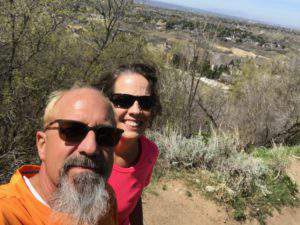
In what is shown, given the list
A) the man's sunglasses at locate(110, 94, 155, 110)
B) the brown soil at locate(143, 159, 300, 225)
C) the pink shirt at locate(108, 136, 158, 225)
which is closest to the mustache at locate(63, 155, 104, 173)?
the pink shirt at locate(108, 136, 158, 225)

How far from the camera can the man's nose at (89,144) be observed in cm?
153

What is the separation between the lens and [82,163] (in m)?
1.50

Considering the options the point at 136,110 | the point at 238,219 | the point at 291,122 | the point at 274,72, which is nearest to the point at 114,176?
the point at 136,110

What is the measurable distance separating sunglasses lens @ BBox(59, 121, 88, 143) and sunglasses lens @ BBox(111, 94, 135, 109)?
3.06 feet

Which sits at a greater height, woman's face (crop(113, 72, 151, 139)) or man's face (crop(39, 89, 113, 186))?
man's face (crop(39, 89, 113, 186))

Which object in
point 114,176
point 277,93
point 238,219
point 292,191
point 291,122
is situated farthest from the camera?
point 277,93

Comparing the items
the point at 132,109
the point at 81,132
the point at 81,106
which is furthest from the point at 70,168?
the point at 132,109

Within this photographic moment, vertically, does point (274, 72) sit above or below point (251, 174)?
below

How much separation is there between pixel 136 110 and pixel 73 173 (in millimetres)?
1045

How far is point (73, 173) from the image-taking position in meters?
1.49

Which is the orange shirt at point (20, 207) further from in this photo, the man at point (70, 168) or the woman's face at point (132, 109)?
the woman's face at point (132, 109)

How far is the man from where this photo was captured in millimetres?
1416

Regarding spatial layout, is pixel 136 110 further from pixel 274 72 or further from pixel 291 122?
pixel 274 72

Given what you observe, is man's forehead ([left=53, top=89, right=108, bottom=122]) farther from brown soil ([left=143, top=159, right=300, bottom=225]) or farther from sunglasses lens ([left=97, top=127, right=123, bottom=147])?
brown soil ([left=143, top=159, right=300, bottom=225])
